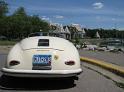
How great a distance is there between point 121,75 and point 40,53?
3470mm

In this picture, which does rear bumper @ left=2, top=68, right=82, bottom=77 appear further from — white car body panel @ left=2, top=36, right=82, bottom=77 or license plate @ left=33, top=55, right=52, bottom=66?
license plate @ left=33, top=55, right=52, bottom=66

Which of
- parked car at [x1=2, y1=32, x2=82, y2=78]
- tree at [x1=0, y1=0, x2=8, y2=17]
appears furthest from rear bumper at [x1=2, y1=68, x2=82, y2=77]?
tree at [x1=0, y1=0, x2=8, y2=17]

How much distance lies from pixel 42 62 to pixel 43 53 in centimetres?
27

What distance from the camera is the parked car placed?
9.30 metres

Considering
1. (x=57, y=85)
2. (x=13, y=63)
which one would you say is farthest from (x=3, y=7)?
(x=13, y=63)

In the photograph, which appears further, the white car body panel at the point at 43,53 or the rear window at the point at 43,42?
the rear window at the point at 43,42

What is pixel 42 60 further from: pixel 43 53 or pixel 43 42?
pixel 43 42

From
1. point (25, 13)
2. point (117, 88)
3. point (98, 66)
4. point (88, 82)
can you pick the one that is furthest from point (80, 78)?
point (25, 13)

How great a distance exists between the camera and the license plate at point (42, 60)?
9.37m

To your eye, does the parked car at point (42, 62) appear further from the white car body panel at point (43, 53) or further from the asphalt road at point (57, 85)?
the asphalt road at point (57, 85)

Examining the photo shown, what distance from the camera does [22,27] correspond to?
10438 centimetres

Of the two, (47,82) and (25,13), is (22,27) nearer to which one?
(25,13)

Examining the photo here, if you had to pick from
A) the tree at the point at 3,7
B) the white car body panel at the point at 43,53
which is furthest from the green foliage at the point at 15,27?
the white car body panel at the point at 43,53

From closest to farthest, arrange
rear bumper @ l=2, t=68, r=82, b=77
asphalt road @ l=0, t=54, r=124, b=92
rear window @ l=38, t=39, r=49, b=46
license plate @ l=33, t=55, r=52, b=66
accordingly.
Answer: rear bumper @ l=2, t=68, r=82, b=77 < license plate @ l=33, t=55, r=52, b=66 < asphalt road @ l=0, t=54, r=124, b=92 < rear window @ l=38, t=39, r=49, b=46
